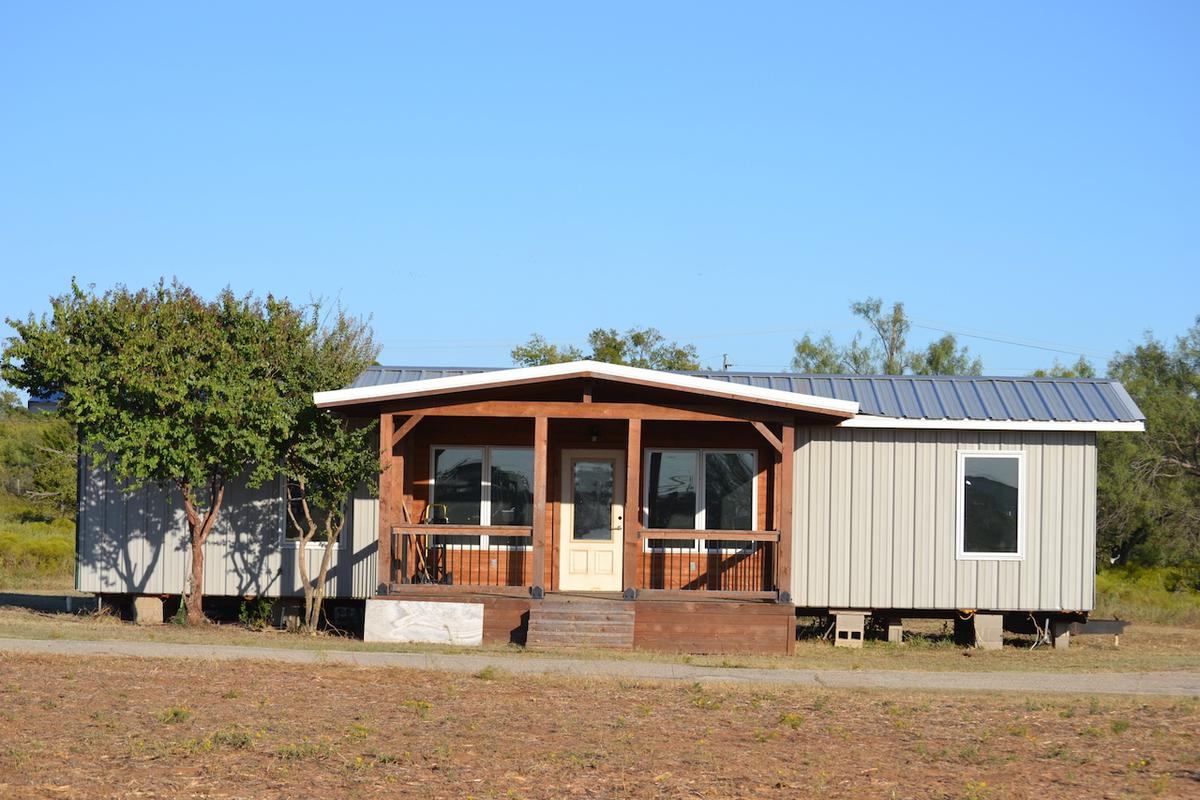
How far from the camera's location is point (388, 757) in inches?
365

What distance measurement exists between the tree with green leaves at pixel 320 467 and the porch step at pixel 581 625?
296cm

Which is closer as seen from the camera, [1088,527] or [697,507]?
[1088,527]

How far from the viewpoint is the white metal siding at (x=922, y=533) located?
18.1 m

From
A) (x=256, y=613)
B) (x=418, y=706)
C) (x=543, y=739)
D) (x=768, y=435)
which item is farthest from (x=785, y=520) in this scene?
(x=543, y=739)

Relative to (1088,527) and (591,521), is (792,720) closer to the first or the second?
(591,521)

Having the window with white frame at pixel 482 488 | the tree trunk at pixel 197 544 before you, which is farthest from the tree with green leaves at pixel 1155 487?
the tree trunk at pixel 197 544

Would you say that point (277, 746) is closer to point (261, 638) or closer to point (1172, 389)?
point (261, 638)

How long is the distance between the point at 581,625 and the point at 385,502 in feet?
9.75

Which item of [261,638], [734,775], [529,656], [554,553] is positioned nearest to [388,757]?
[734,775]

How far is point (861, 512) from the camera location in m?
18.1

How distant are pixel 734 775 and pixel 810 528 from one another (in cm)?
939

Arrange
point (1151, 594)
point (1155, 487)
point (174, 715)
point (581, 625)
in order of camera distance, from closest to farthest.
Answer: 1. point (174, 715)
2. point (581, 625)
3. point (1151, 594)
4. point (1155, 487)

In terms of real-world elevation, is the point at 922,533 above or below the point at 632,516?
below

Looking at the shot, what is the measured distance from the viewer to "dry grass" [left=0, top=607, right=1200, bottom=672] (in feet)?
50.7
